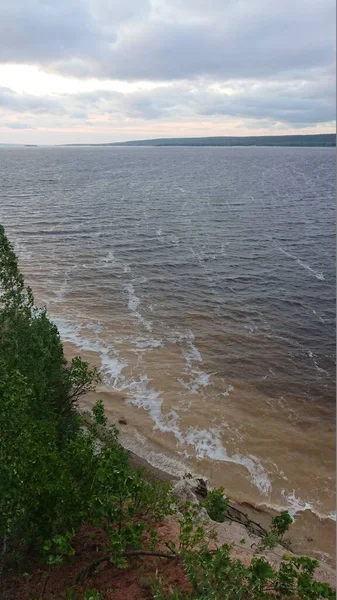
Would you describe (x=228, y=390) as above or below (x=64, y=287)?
below

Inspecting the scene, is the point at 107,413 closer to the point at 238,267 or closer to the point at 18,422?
the point at 18,422

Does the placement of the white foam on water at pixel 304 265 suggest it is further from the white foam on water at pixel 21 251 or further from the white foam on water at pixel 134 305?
the white foam on water at pixel 21 251

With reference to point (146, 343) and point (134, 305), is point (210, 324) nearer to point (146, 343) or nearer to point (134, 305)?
point (146, 343)

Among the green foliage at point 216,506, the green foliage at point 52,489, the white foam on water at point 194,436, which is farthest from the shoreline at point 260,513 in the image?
the green foliage at point 52,489

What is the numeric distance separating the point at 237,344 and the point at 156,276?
18694 millimetres

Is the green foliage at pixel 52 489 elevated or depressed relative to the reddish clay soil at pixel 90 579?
elevated

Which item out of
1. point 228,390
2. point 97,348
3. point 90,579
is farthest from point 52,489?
point 97,348

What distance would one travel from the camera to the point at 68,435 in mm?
21125

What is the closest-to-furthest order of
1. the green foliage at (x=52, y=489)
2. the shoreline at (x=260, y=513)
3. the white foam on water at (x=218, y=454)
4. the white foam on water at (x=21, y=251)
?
1. the green foliage at (x=52, y=489)
2. the shoreline at (x=260, y=513)
3. the white foam on water at (x=218, y=454)
4. the white foam on water at (x=21, y=251)

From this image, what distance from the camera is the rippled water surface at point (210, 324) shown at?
2647 cm

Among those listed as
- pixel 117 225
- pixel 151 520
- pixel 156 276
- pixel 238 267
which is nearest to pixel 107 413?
pixel 151 520

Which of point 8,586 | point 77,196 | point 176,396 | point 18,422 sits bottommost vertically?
point 176,396

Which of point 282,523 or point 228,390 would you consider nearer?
point 282,523

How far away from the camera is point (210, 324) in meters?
42.2
